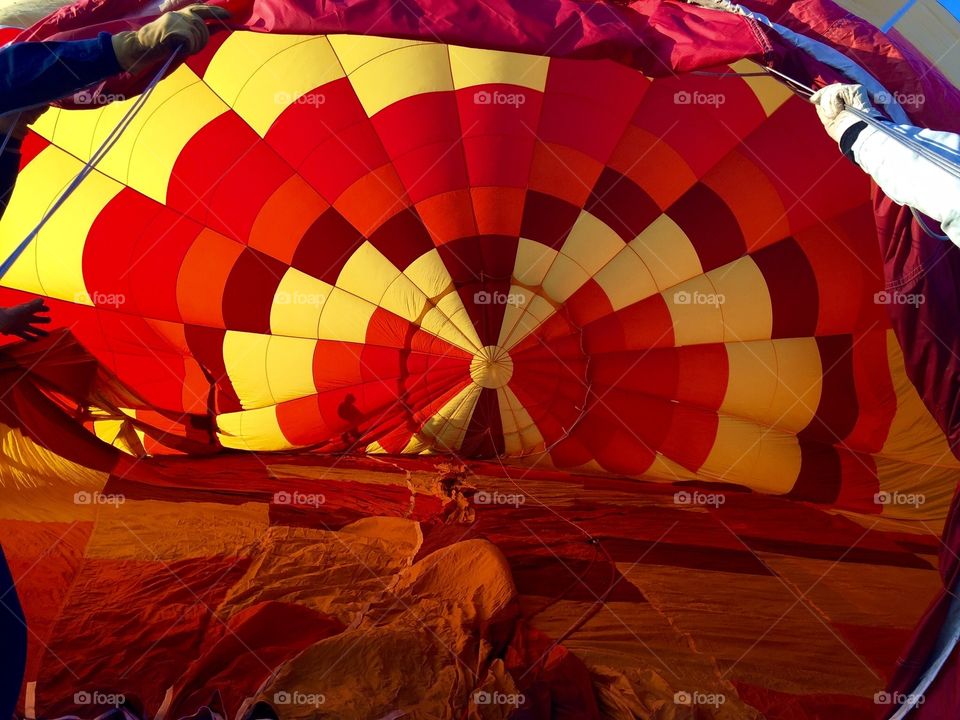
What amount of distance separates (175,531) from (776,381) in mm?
3093

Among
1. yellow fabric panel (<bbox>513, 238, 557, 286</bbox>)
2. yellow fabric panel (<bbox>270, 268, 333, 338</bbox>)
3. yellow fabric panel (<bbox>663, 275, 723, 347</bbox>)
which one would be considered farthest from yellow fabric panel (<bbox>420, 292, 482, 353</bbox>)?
yellow fabric panel (<bbox>663, 275, 723, 347</bbox>)

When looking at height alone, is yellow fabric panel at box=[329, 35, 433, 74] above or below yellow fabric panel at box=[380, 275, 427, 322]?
above

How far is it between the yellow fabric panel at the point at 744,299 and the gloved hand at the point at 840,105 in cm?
210

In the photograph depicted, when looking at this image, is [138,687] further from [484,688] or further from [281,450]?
[281,450]

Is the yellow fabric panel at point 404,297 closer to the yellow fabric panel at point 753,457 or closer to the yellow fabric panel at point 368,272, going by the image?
the yellow fabric panel at point 368,272

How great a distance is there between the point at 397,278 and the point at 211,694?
2316mm

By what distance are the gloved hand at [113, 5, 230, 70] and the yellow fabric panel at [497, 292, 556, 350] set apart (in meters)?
2.36

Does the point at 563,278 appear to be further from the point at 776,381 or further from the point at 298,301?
the point at 298,301

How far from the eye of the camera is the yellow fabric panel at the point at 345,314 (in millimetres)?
4316

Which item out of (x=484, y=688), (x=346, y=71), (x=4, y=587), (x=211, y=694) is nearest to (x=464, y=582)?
(x=484, y=688)

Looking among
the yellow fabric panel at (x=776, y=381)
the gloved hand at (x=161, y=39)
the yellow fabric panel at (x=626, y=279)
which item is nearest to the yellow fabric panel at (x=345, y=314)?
the yellow fabric panel at (x=626, y=279)

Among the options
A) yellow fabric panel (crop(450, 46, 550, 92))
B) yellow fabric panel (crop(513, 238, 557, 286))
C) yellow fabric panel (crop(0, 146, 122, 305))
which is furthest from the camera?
yellow fabric panel (crop(513, 238, 557, 286))

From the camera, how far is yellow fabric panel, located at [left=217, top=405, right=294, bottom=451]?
4.50 metres

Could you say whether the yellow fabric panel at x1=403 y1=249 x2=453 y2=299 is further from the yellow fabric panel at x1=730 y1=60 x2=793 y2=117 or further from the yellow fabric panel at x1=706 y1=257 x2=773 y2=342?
the yellow fabric panel at x1=730 y1=60 x2=793 y2=117
